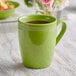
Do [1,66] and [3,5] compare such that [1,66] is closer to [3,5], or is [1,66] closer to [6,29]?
[6,29]

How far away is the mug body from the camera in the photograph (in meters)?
0.76

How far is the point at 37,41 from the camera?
0.78m

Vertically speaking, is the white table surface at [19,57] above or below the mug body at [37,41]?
below

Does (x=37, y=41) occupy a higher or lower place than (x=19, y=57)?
higher

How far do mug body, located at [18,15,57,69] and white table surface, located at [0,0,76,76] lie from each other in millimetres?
28

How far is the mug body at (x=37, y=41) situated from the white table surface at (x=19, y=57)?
3 centimetres

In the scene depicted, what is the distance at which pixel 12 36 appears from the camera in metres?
1.11

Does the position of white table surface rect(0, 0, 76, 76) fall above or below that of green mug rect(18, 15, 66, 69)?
below

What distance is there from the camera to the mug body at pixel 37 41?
2.51 feet

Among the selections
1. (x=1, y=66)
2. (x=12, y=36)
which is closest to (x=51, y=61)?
(x=1, y=66)

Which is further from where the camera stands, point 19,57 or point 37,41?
point 19,57

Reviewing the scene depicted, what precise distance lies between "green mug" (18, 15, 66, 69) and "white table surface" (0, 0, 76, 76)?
28 mm

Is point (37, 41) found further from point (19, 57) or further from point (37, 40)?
point (19, 57)

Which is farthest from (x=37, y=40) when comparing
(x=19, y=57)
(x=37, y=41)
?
(x=19, y=57)
